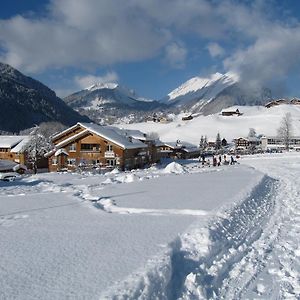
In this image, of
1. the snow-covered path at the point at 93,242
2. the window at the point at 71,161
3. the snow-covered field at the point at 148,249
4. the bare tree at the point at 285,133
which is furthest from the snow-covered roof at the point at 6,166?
the bare tree at the point at 285,133

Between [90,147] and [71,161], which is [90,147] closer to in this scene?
[90,147]

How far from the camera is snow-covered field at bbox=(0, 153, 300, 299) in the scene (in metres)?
7.74

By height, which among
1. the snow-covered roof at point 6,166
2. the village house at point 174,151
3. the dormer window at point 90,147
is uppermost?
the dormer window at point 90,147

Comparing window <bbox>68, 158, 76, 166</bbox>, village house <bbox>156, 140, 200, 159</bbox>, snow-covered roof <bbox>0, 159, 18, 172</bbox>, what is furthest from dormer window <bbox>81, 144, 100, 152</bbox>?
village house <bbox>156, 140, 200, 159</bbox>

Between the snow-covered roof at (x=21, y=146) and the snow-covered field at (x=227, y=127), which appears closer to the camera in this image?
the snow-covered roof at (x=21, y=146)

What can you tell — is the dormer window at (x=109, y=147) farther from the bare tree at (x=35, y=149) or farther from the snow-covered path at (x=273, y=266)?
the snow-covered path at (x=273, y=266)

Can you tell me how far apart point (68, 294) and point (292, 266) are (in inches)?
236

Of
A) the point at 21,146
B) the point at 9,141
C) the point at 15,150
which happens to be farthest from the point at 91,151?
the point at 9,141

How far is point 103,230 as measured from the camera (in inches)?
467

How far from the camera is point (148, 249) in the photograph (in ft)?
32.0

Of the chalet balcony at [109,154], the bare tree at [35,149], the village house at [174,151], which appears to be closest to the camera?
the chalet balcony at [109,154]

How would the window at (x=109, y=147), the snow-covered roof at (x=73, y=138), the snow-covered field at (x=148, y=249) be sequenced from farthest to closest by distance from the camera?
the snow-covered roof at (x=73, y=138) < the window at (x=109, y=147) < the snow-covered field at (x=148, y=249)

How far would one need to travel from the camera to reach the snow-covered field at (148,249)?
7.74 m

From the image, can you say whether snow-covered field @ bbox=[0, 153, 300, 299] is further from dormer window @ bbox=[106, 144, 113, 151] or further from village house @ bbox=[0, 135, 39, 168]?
village house @ bbox=[0, 135, 39, 168]
